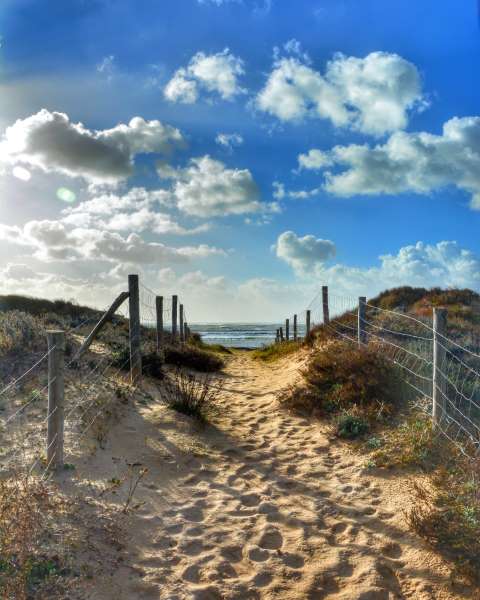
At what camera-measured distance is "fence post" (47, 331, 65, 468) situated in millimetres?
5684

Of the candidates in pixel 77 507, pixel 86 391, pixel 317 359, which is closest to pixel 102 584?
pixel 77 507

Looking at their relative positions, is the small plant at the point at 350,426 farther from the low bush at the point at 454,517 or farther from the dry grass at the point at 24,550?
the dry grass at the point at 24,550

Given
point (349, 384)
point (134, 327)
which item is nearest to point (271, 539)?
point (349, 384)

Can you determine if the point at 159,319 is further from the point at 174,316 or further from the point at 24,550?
the point at 24,550

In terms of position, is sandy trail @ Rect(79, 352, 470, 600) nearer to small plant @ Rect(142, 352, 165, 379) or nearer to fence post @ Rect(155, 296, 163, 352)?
small plant @ Rect(142, 352, 165, 379)

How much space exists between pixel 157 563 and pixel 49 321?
10.5 metres

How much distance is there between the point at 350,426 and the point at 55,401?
424 centimetres

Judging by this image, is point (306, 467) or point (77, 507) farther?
point (306, 467)

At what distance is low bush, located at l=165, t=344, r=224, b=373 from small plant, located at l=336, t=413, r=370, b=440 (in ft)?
22.7

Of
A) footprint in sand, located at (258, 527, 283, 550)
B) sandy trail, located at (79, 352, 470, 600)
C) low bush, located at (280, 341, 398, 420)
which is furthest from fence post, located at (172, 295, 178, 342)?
footprint in sand, located at (258, 527, 283, 550)

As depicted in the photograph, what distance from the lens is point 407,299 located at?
20.0 m

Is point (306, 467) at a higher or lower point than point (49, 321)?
lower

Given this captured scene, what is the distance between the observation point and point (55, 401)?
18.8 ft

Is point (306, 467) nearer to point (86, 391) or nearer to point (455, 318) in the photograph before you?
point (86, 391)
